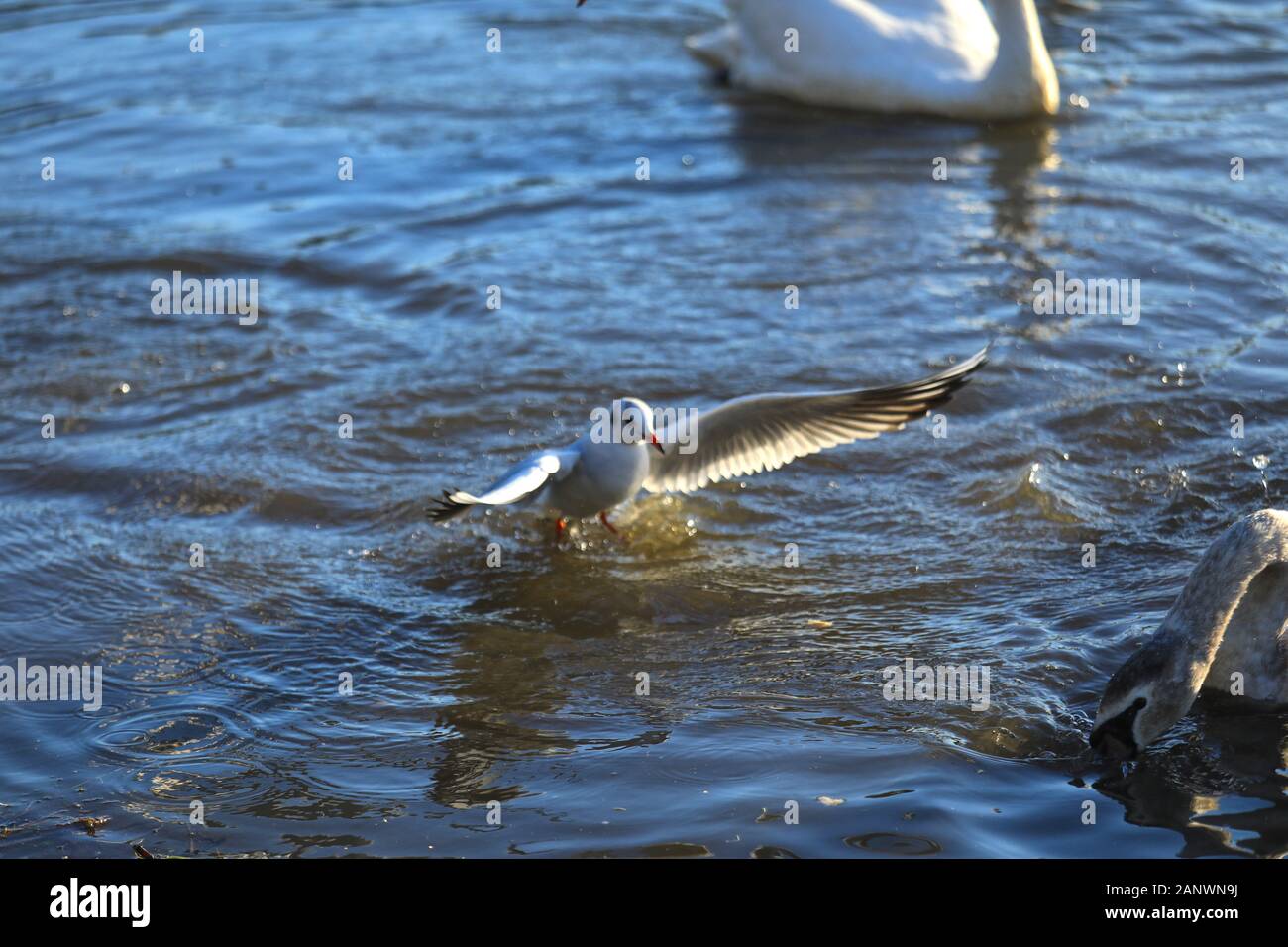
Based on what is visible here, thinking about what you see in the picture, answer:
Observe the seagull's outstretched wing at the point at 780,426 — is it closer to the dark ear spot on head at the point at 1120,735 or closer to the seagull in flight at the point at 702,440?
the seagull in flight at the point at 702,440

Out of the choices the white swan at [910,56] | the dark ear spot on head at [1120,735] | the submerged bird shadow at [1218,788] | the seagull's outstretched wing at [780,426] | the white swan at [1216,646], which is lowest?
the submerged bird shadow at [1218,788]

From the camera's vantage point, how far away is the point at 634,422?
22.0 ft

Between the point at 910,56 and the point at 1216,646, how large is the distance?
290 inches

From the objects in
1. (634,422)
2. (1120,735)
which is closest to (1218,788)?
(1120,735)

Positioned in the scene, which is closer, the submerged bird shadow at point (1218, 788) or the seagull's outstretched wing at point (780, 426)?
the submerged bird shadow at point (1218, 788)

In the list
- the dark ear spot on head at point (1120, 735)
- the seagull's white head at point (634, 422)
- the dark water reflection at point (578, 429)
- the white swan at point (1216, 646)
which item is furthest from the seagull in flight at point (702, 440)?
the dark ear spot on head at point (1120, 735)

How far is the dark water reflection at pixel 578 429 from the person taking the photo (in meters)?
5.31

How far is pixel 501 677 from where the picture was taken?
6.17 m

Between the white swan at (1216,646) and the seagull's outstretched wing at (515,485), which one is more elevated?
the seagull's outstretched wing at (515,485)

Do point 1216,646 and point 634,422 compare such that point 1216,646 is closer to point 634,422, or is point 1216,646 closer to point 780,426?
point 780,426

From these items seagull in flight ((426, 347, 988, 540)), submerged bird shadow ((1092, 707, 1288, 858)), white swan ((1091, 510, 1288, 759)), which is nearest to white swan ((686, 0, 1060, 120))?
→ seagull in flight ((426, 347, 988, 540))

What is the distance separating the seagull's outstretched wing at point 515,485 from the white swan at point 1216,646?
2215 mm

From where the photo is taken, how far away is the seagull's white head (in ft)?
22.0

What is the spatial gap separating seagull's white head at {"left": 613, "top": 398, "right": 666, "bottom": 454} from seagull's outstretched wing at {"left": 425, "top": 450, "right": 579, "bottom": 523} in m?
0.25
